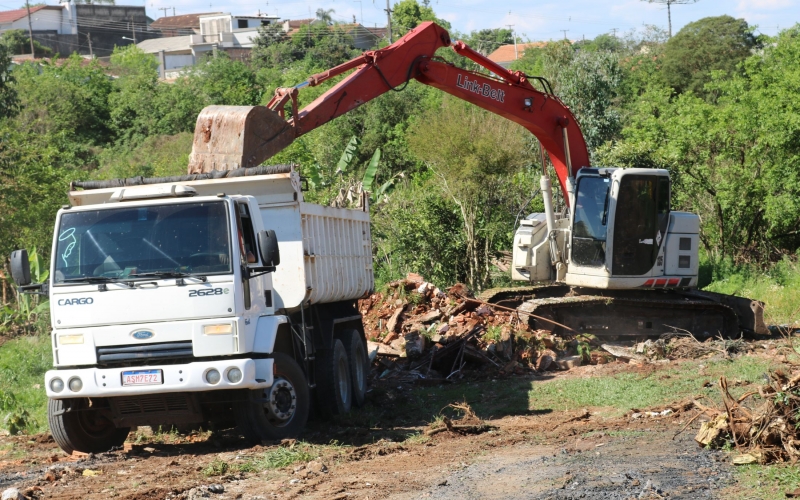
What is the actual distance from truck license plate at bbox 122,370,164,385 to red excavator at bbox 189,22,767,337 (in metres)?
6.94

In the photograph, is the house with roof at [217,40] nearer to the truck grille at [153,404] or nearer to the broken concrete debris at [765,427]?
the truck grille at [153,404]

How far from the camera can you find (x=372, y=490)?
24.7 feet

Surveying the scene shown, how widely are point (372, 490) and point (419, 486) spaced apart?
1.25ft

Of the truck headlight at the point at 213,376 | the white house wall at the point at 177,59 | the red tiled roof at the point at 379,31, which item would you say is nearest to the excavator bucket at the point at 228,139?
the truck headlight at the point at 213,376

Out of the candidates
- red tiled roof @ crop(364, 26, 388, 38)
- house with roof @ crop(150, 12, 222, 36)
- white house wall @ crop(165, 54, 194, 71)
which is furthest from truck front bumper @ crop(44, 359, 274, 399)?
house with roof @ crop(150, 12, 222, 36)

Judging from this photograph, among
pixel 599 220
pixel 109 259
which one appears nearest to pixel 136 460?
pixel 109 259

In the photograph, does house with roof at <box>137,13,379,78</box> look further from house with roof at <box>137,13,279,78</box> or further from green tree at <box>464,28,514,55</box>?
green tree at <box>464,28,514,55</box>

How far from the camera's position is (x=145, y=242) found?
9438mm

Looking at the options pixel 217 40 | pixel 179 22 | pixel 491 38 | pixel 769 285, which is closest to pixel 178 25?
pixel 179 22

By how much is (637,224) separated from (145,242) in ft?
31.1

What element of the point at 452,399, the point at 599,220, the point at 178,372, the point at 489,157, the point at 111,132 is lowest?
the point at 452,399

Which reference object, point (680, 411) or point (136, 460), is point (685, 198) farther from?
point (136, 460)

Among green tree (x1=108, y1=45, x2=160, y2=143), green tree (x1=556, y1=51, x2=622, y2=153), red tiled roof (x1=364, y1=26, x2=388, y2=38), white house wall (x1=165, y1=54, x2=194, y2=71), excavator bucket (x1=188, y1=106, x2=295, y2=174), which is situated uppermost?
red tiled roof (x1=364, y1=26, x2=388, y2=38)

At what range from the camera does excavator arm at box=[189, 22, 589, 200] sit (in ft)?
38.5
